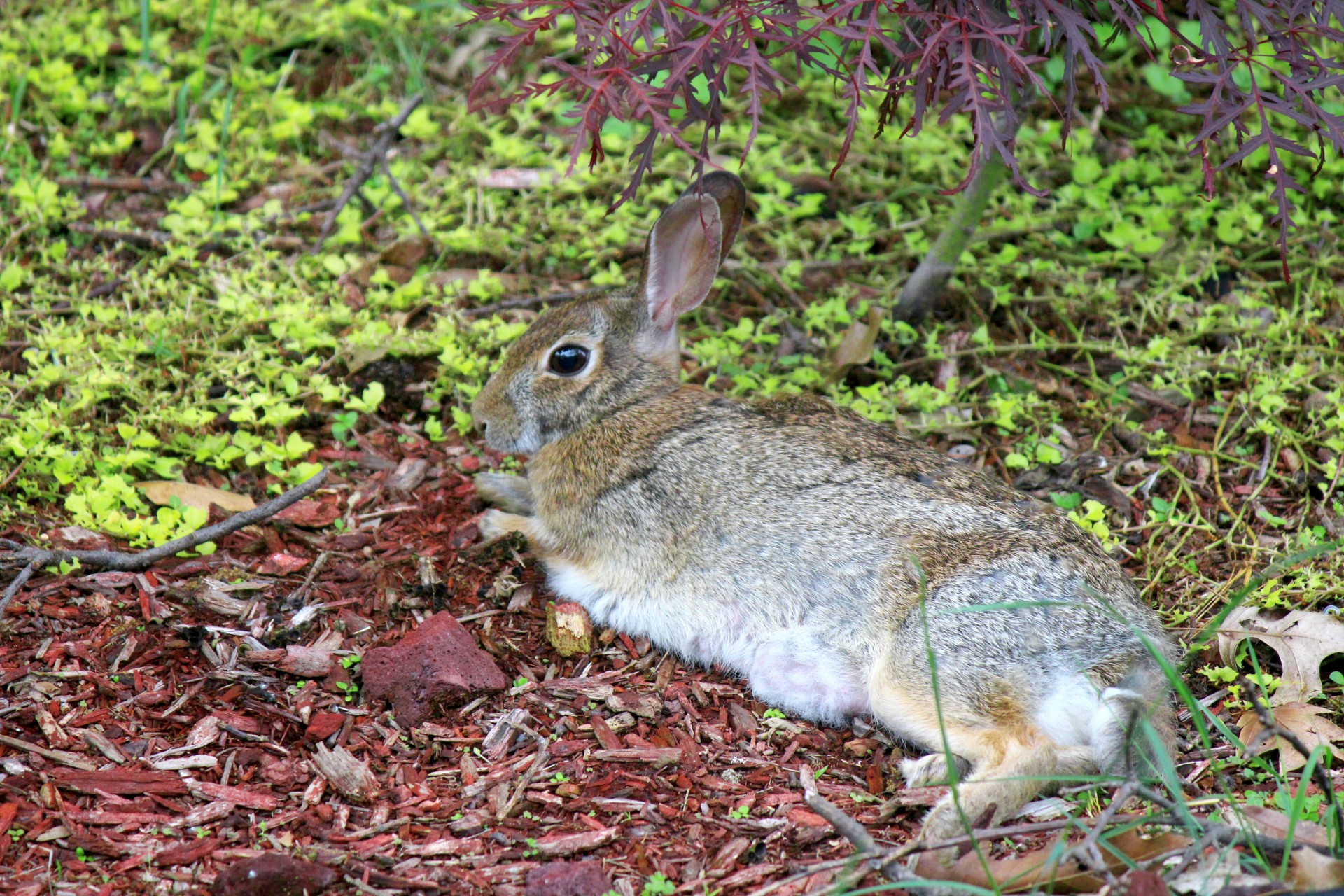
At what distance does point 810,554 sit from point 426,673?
140 cm

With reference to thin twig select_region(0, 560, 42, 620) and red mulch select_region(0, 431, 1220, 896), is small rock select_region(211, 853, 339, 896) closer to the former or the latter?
red mulch select_region(0, 431, 1220, 896)

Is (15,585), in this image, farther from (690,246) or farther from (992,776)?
(992,776)

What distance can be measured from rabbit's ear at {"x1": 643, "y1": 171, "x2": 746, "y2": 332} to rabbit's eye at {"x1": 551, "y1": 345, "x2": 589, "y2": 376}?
0.33 metres

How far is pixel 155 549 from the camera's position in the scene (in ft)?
15.1

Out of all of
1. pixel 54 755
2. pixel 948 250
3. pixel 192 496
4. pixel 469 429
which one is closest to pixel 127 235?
pixel 192 496

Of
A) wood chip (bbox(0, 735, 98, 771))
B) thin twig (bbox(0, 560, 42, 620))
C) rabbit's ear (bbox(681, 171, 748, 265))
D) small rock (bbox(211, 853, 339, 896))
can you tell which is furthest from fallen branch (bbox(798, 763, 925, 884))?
thin twig (bbox(0, 560, 42, 620))

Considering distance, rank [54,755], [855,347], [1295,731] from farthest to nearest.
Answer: [855,347]
[1295,731]
[54,755]

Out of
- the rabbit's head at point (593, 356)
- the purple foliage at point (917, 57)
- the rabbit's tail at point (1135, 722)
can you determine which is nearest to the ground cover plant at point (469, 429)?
the rabbit's tail at point (1135, 722)

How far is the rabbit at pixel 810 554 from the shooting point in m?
3.97

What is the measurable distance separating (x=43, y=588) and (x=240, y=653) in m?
0.77

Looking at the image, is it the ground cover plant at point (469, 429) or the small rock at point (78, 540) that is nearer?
the ground cover plant at point (469, 429)

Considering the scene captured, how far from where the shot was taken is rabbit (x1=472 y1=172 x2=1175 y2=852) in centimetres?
397

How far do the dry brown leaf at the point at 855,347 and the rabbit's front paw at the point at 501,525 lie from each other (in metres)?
1.64

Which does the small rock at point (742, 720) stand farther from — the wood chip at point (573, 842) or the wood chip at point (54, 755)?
the wood chip at point (54, 755)
